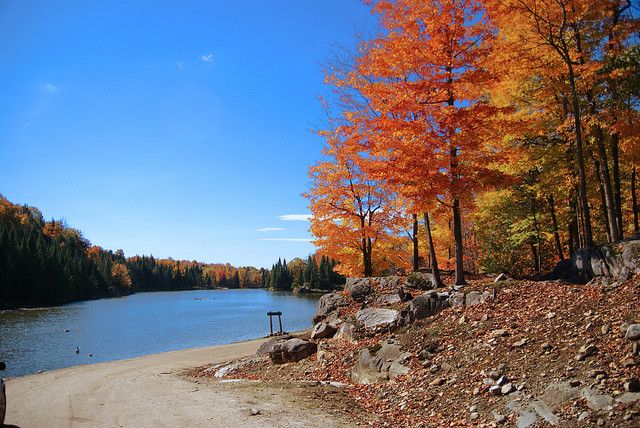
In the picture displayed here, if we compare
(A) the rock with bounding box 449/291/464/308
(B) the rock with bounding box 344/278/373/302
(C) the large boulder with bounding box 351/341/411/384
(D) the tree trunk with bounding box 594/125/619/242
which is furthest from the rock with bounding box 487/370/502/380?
(D) the tree trunk with bounding box 594/125/619/242

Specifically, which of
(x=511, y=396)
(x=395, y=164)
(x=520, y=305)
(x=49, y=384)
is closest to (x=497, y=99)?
(x=395, y=164)

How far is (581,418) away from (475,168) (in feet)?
29.5

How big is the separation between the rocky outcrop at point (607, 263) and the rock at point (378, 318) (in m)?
5.56

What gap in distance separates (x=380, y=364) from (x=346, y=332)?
3.27 meters

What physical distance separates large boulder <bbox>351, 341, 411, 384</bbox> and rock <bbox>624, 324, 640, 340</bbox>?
494 centimetres

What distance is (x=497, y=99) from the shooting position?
1780 cm

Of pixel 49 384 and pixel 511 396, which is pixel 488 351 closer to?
pixel 511 396

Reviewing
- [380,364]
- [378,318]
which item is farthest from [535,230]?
[380,364]

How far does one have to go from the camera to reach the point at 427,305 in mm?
13203

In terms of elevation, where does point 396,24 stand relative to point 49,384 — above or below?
above

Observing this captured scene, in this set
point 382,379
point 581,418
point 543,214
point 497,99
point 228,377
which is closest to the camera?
point 581,418

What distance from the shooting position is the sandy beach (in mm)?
9102

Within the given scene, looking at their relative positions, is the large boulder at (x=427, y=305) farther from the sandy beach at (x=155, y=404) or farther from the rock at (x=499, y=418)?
the rock at (x=499, y=418)

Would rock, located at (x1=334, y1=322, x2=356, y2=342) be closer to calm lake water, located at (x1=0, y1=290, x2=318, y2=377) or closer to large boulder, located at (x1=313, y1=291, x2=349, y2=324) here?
large boulder, located at (x1=313, y1=291, x2=349, y2=324)
